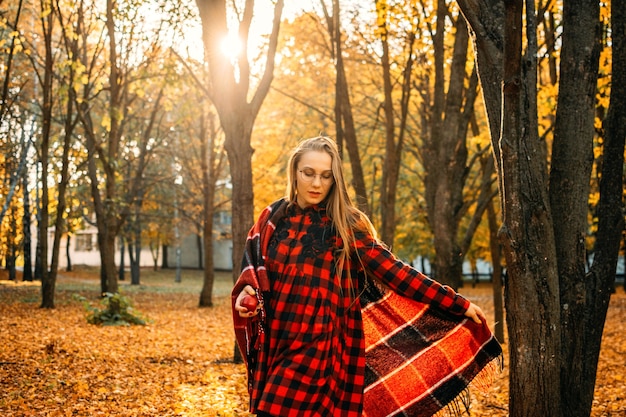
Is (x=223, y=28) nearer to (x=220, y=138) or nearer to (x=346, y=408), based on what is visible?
(x=346, y=408)

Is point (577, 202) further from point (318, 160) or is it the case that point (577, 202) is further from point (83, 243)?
point (83, 243)

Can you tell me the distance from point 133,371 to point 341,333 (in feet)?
18.4

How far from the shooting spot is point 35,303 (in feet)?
59.2

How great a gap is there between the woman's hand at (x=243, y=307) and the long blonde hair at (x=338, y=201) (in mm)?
497

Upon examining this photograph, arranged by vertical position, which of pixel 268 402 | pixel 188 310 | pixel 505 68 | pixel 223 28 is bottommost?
pixel 188 310

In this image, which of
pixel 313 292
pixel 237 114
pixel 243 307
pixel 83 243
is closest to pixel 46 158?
pixel 237 114

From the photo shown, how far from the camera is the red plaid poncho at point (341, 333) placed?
11.3ft

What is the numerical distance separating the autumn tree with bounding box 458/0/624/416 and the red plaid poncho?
32 cm

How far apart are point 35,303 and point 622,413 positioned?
52.0ft

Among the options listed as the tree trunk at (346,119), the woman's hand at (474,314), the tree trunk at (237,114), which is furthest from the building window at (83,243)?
the woman's hand at (474,314)

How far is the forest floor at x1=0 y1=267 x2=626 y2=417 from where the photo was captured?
6402 mm

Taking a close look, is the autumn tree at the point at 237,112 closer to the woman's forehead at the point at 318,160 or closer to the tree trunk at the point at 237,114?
the tree trunk at the point at 237,114

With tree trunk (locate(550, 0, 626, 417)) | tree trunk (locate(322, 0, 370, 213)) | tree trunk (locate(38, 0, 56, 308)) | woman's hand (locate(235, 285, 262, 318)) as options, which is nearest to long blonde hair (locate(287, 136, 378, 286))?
woman's hand (locate(235, 285, 262, 318))

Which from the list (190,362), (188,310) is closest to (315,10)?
(190,362)
